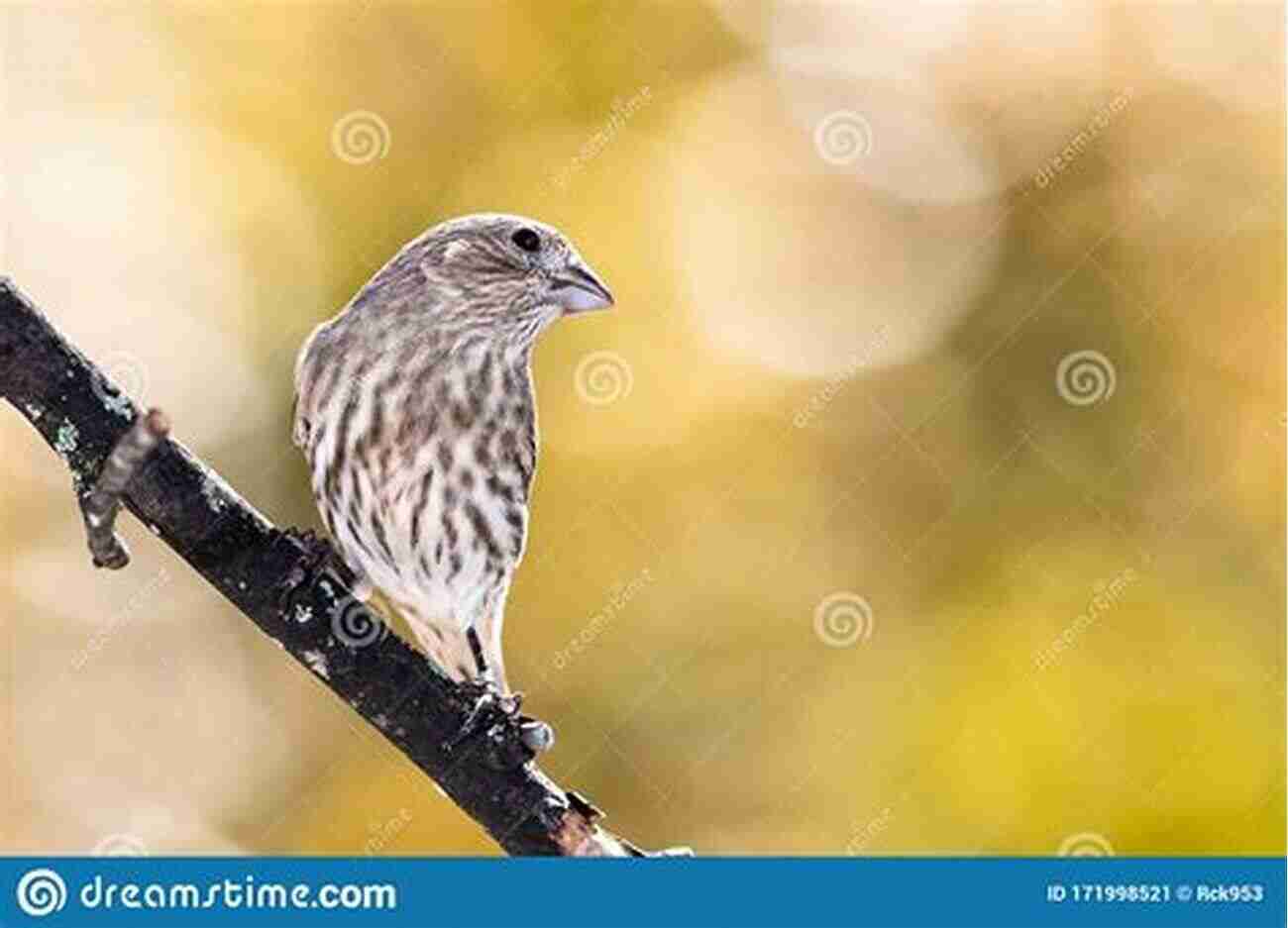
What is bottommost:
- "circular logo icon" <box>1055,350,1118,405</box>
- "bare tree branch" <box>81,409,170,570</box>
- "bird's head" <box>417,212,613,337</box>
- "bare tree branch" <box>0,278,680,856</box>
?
"bare tree branch" <box>81,409,170,570</box>

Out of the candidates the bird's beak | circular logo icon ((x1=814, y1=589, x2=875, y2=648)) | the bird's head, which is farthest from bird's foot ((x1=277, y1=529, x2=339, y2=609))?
circular logo icon ((x1=814, y1=589, x2=875, y2=648))

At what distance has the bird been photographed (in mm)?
5059

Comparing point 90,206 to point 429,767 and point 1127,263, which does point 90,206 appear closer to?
point 429,767

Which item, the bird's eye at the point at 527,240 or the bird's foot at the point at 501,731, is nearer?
the bird's foot at the point at 501,731

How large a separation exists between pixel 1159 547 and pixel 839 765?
1115 mm

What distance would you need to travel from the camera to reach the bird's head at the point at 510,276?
204 inches

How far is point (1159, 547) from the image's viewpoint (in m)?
6.40

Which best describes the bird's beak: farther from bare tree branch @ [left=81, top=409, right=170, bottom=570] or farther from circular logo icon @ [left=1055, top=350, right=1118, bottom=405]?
circular logo icon @ [left=1055, top=350, right=1118, bottom=405]

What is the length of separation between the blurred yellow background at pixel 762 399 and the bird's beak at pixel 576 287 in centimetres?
93
